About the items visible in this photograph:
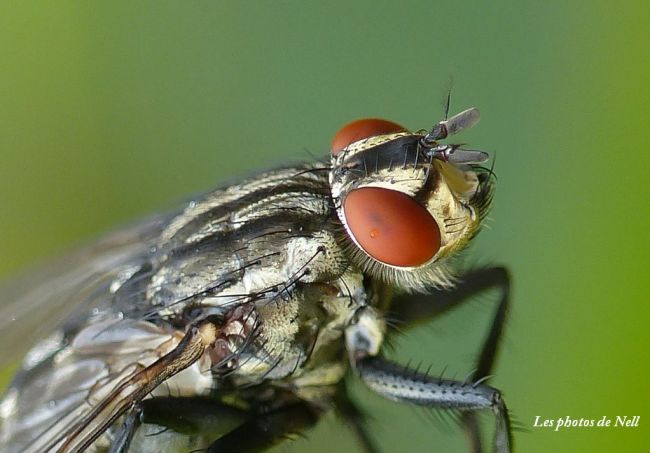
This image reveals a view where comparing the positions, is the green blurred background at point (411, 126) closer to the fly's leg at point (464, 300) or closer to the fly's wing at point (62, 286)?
the fly's leg at point (464, 300)

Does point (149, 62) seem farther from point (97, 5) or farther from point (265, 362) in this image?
point (265, 362)

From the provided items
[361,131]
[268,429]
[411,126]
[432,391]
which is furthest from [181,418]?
[411,126]

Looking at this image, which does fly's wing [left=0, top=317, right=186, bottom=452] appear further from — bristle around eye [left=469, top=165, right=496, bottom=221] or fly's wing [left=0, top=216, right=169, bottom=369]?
bristle around eye [left=469, top=165, right=496, bottom=221]

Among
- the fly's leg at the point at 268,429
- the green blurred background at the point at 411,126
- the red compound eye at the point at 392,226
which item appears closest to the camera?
the red compound eye at the point at 392,226

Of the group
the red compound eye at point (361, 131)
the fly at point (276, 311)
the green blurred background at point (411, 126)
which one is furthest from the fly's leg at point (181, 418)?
the red compound eye at point (361, 131)

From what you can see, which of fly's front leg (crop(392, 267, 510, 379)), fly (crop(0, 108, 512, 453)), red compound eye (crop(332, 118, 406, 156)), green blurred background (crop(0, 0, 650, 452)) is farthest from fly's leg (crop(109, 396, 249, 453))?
red compound eye (crop(332, 118, 406, 156))

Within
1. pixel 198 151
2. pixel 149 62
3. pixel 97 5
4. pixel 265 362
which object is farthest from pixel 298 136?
pixel 265 362

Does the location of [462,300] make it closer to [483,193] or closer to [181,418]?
[483,193]
